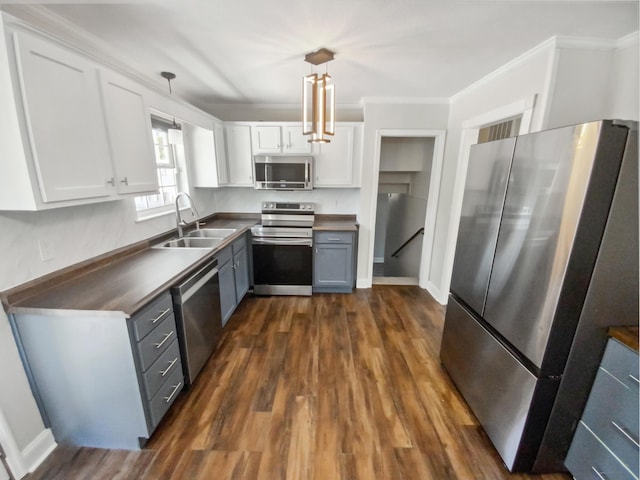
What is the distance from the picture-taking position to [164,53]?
78.5 inches

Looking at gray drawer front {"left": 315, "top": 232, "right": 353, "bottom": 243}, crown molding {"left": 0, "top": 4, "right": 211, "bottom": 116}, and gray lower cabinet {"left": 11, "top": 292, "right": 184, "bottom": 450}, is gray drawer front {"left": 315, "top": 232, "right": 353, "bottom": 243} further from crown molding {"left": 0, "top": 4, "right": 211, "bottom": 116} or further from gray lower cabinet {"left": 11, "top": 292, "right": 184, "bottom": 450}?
crown molding {"left": 0, "top": 4, "right": 211, "bottom": 116}

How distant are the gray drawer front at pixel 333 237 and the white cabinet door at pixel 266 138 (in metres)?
1.22

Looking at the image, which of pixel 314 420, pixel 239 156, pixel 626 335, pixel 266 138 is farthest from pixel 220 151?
pixel 626 335

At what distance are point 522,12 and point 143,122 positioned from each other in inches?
97.4

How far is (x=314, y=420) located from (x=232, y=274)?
62.9 inches

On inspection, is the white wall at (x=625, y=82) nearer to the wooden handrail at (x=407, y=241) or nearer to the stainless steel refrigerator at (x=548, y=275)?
the stainless steel refrigerator at (x=548, y=275)

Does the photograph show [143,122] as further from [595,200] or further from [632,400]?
[632,400]

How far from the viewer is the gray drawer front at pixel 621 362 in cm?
107

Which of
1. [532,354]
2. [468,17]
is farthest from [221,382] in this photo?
[468,17]

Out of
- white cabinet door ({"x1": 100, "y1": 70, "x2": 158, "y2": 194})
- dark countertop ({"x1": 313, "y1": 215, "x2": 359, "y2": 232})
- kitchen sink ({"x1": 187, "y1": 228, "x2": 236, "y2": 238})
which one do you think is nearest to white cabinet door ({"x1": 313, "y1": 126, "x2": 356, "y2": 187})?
dark countertop ({"x1": 313, "y1": 215, "x2": 359, "y2": 232})

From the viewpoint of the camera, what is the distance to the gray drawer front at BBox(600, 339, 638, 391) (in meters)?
1.07

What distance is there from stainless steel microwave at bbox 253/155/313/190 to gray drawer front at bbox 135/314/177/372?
210 centimetres

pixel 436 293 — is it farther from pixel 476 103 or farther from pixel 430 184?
pixel 476 103

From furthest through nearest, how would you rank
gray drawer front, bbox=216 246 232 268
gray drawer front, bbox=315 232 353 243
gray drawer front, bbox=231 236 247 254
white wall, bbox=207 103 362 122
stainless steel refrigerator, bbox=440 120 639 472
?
white wall, bbox=207 103 362 122 < gray drawer front, bbox=315 232 353 243 < gray drawer front, bbox=231 236 247 254 < gray drawer front, bbox=216 246 232 268 < stainless steel refrigerator, bbox=440 120 639 472
